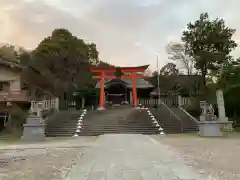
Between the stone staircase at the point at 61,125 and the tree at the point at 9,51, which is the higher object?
the tree at the point at 9,51

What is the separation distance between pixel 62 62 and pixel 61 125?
16.2m

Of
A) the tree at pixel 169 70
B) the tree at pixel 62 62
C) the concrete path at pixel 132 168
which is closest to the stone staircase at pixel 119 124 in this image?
the tree at pixel 62 62

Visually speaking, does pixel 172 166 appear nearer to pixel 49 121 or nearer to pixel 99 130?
pixel 99 130

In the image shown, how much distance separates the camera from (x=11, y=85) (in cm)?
2925

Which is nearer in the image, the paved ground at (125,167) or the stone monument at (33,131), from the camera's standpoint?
the paved ground at (125,167)

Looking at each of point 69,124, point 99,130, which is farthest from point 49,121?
point 99,130

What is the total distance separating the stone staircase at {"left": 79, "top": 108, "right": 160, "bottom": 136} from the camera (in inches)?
790

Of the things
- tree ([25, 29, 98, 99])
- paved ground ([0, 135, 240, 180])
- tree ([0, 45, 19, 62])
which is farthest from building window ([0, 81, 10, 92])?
paved ground ([0, 135, 240, 180])

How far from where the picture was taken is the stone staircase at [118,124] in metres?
20.1

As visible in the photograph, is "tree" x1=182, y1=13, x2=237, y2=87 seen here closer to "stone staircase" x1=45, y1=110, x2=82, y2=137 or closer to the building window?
"stone staircase" x1=45, y1=110, x2=82, y2=137

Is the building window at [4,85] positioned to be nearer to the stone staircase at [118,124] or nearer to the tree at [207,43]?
the stone staircase at [118,124]

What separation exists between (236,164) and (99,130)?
13.1 m

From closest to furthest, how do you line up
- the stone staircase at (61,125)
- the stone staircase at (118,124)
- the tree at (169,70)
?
the stone staircase at (61,125)
the stone staircase at (118,124)
the tree at (169,70)

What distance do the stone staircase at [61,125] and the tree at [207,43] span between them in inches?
533
